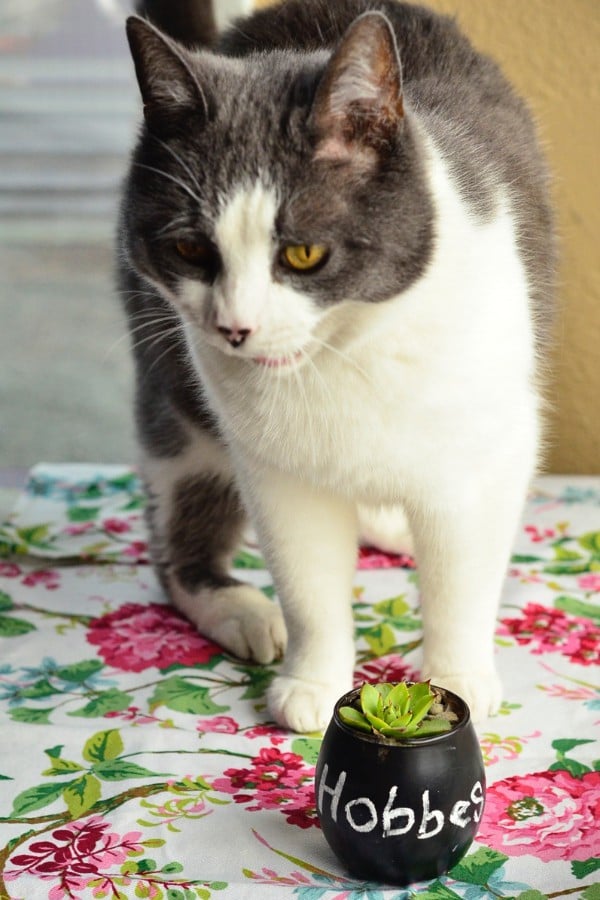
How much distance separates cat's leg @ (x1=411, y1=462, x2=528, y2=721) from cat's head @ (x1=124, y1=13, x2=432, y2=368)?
0.27 m

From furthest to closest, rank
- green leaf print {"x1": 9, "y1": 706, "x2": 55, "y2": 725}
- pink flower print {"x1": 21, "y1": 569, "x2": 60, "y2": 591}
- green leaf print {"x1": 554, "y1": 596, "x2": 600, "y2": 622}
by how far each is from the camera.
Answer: pink flower print {"x1": 21, "y1": 569, "x2": 60, "y2": 591} < green leaf print {"x1": 554, "y1": 596, "x2": 600, "y2": 622} < green leaf print {"x1": 9, "y1": 706, "x2": 55, "y2": 725}

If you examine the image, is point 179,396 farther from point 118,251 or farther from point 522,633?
point 522,633

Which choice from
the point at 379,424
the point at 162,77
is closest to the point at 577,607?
the point at 379,424

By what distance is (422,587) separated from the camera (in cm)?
120

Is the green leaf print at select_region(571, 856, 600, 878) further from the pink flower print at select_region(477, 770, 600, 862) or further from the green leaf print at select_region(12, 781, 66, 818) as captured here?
the green leaf print at select_region(12, 781, 66, 818)

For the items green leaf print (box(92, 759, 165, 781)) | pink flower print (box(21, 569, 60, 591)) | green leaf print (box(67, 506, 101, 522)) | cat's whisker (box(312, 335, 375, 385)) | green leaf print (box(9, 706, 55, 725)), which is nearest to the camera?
cat's whisker (box(312, 335, 375, 385))

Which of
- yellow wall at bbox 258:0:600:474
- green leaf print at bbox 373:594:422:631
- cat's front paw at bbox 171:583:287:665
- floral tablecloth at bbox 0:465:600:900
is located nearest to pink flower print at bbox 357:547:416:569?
floral tablecloth at bbox 0:465:600:900

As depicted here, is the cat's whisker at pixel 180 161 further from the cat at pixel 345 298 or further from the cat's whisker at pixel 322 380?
the cat's whisker at pixel 322 380

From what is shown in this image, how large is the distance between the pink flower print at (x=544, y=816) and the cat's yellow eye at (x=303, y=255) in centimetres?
52

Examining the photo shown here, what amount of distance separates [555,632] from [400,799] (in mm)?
540

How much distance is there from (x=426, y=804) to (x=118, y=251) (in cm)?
83

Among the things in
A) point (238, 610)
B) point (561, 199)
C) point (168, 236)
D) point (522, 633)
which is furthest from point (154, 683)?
point (561, 199)

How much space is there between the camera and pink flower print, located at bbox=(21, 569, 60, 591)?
5.03 feet

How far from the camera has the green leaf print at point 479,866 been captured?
0.92 metres
